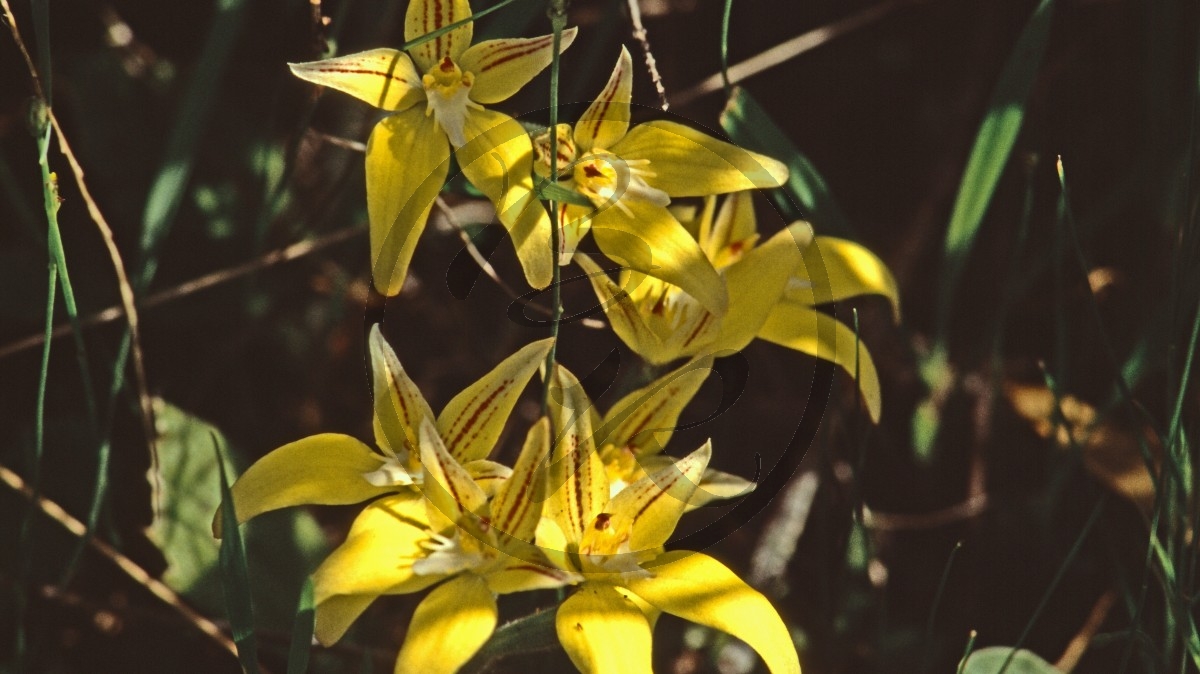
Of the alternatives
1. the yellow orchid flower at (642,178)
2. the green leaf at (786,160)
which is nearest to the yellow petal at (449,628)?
the yellow orchid flower at (642,178)

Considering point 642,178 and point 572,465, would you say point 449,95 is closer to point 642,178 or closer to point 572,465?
point 642,178

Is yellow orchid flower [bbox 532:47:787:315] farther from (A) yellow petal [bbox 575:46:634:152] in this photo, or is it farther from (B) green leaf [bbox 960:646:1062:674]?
(B) green leaf [bbox 960:646:1062:674]

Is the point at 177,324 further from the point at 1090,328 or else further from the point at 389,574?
the point at 1090,328

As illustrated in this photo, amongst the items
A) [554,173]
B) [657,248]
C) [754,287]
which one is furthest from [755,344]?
[554,173]

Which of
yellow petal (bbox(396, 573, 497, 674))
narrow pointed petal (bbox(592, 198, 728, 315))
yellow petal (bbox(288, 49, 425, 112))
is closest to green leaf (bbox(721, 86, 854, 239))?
narrow pointed petal (bbox(592, 198, 728, 315))

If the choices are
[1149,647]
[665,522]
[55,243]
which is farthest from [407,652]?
[1149,647]

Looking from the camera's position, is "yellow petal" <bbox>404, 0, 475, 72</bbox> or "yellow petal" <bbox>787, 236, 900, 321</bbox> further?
"yellow petal" <bbox>787, 236, 900, 321</bbox>

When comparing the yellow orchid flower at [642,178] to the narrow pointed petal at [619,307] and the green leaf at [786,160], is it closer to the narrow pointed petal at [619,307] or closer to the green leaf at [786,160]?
the narrow pointed petal at [619,307]
